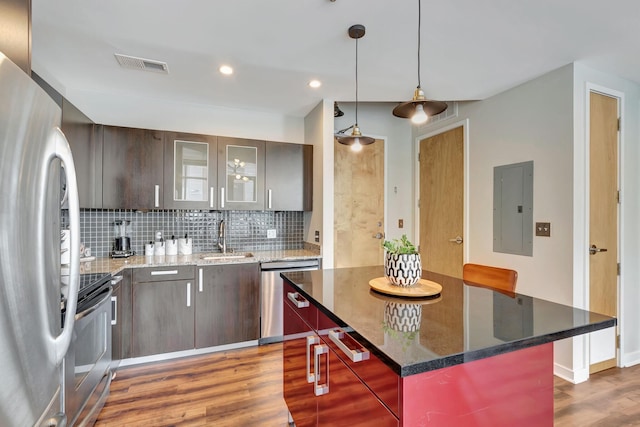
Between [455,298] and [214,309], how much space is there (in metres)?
2.24

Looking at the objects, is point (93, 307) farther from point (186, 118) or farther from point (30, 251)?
point (186, 118)

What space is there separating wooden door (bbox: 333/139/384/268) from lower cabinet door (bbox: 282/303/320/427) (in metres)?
2.11

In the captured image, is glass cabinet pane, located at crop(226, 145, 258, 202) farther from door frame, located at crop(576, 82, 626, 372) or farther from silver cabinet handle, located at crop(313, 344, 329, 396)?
door frame, located at crop(576, 82, 626, 372)

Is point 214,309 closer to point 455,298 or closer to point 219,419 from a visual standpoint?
point 219,419

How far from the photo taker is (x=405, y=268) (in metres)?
1.47

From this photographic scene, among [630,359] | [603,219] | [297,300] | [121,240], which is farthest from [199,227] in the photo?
[630,359]

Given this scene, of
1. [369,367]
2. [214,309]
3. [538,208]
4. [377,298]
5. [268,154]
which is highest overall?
[268,154]

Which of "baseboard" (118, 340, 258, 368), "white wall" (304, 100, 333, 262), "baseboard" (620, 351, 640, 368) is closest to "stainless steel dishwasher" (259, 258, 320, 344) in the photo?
"baseboard" (118, 340, 258, 368)

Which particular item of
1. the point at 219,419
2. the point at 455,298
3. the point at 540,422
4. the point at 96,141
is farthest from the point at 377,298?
the point at 96,141

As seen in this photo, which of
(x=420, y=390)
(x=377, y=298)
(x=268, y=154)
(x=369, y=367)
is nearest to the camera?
(x=420, y=390)

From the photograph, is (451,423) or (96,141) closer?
(451,423)

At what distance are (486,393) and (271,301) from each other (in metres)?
2.36

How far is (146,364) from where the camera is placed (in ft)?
8.79

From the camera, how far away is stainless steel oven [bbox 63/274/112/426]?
1520 millimetres
